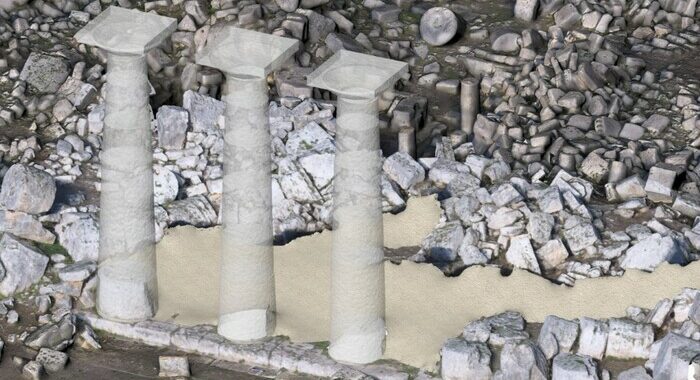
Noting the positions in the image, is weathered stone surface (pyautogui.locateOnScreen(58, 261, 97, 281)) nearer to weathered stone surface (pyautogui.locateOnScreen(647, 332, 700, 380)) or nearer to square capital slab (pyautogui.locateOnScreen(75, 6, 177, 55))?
square capital slab (pyautogui.locateOnScreen(75, 6, 177, 55))

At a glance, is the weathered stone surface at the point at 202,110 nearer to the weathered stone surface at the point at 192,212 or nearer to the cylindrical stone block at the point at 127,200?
the weathered stone surface at the point at 192,212

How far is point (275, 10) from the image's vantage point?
32.2 meters

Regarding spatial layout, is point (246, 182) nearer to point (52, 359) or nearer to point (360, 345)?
point (360, 345)

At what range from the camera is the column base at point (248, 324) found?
24.0m

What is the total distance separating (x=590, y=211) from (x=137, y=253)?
6423mm

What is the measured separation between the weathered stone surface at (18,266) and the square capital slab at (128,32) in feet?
11.7

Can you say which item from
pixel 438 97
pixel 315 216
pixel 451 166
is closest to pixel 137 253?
pixel 315 216

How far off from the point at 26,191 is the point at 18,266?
114 cm

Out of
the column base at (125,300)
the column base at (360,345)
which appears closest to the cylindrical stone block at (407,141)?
the column base at (125,300)

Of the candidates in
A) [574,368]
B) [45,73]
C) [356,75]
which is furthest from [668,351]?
[45,73]

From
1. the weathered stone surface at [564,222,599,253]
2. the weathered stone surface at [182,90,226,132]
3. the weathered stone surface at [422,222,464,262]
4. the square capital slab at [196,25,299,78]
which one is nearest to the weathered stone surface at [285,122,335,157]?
the weathered stone surface at [182,90,226,132]

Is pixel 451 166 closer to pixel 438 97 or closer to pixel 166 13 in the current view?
pixel 438 97

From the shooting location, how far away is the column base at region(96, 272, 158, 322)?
24562 millimetres

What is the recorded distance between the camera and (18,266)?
84.2ft
